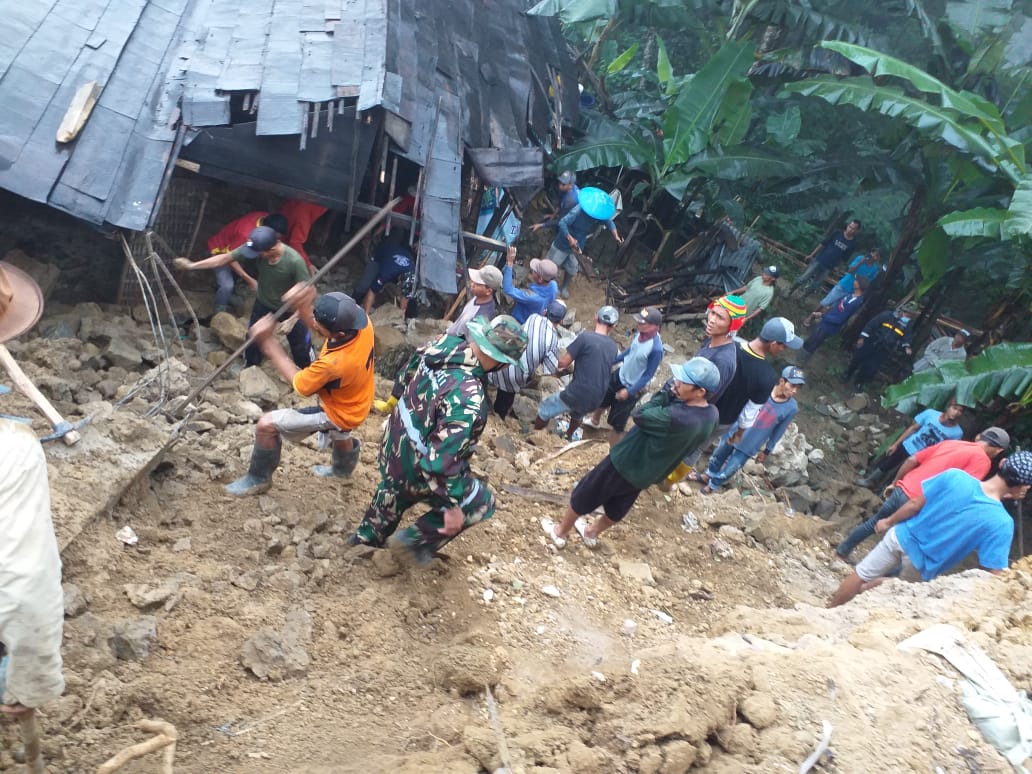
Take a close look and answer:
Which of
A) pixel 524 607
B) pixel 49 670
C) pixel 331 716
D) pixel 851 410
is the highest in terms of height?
pixel 49 670

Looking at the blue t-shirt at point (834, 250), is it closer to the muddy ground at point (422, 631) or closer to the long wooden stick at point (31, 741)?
the muddy ground at point (422, 631)

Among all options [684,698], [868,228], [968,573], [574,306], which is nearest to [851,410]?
[868,228]

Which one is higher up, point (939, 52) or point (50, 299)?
point (939, 52)

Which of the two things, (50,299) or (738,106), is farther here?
(738,106)

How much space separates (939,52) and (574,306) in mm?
5715

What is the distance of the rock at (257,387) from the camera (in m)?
6.24

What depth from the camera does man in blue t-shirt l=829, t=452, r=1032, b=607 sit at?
16.1 ft

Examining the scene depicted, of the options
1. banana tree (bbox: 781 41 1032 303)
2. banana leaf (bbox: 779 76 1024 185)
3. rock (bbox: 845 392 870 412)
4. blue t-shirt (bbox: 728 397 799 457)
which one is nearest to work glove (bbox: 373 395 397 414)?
blue t-shirt (bbox: 728 397 799 457)

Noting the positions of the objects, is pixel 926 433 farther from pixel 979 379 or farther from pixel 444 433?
pixel 444 433

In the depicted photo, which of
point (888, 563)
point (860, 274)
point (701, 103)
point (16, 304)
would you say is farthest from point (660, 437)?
point (860, 274)

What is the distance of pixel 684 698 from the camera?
3188mm

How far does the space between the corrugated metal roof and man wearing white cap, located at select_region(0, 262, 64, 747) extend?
170 inches

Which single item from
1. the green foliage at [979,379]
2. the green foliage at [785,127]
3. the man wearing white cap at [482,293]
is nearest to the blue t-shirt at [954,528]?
the green foliage at [979,379]

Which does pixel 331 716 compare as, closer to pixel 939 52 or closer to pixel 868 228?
pixel 939 52
